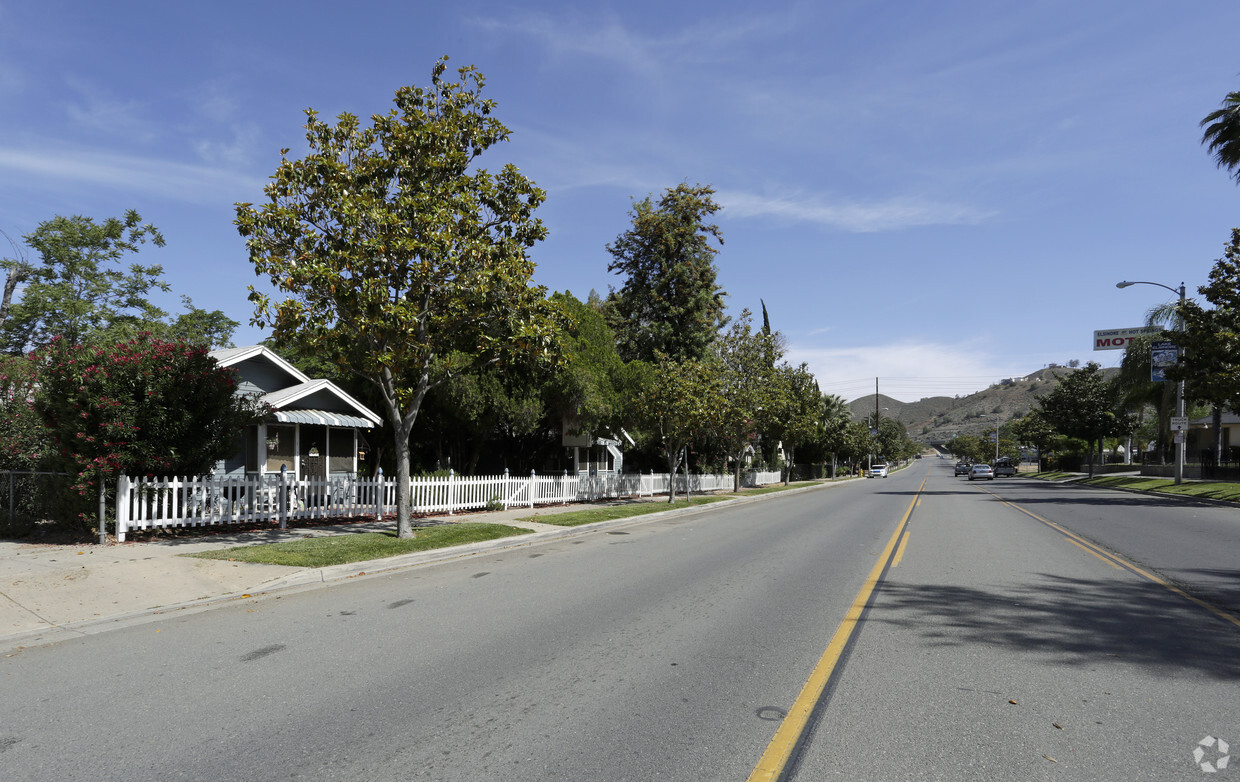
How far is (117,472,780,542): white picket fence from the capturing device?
13242 mm

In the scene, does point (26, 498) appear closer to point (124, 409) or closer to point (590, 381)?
point (124, 409)

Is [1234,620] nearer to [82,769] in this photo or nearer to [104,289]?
[82,769]

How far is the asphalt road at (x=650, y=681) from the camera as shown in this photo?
13.4 feet

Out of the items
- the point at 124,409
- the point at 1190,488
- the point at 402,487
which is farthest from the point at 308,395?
the point at 1190,488

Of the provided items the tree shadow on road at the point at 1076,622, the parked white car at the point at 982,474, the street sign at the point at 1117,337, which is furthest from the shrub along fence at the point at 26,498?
the parked white car at the point at 982,474

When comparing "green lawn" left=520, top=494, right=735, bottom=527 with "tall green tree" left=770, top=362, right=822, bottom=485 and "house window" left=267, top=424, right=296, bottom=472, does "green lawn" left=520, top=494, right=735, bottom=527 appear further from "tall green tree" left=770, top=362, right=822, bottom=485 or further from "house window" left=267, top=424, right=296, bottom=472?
"tall green tree" left=770, top=362, right=822, bottom=485

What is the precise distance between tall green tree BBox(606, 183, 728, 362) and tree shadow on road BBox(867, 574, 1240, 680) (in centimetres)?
3510

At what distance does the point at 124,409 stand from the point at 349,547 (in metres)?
4.45

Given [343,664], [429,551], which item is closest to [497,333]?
[429,551]

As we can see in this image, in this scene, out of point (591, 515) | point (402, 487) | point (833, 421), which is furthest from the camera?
point (833, 421)

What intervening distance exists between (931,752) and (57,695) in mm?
5779

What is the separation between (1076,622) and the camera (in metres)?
7.26

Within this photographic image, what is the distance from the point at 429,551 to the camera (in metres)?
12.5

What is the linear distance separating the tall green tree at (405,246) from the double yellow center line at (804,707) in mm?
7801
